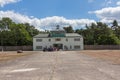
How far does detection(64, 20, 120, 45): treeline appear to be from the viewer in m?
112

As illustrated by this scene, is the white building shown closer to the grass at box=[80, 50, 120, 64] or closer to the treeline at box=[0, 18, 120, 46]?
the treeline at box=[0, 18, 120, 46]

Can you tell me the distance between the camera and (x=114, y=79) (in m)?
14.0

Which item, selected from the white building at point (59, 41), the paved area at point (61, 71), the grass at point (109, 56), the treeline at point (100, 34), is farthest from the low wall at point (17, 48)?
the paved area at point (61, 71)

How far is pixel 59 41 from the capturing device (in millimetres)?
110625

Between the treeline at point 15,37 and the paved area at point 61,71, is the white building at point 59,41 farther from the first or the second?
the paved area at point 61,71

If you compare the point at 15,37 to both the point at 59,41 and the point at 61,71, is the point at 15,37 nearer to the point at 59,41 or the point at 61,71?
the point at 59,41

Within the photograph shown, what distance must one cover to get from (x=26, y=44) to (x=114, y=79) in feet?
337

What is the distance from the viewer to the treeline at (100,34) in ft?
367

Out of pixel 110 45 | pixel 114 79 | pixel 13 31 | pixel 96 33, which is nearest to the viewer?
pixel 114 79

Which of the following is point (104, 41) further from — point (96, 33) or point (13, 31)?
point (13, 31)

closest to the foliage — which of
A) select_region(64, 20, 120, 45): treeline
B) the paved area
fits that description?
select_region(64, 20, 120, 45): treeline

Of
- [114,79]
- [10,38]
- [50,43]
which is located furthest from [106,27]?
[114,79]

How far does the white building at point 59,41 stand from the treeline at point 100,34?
1004cm

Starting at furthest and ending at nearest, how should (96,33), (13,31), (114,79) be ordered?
(96,33) < (13,31) < (114,79)
